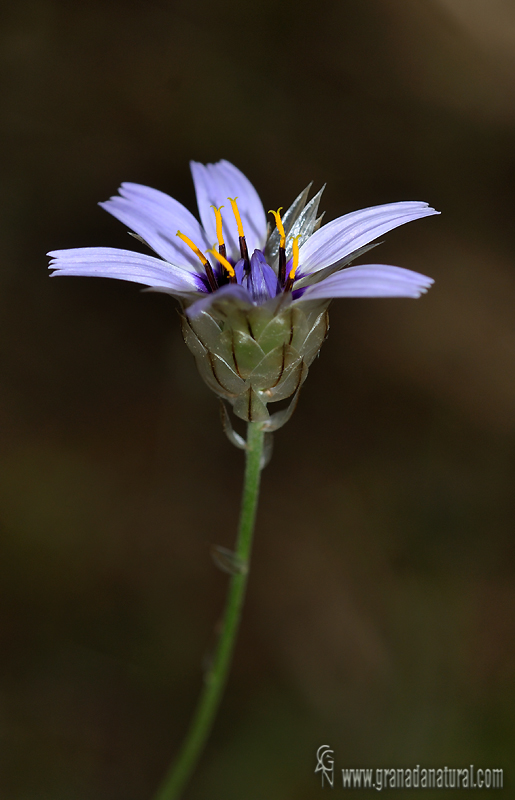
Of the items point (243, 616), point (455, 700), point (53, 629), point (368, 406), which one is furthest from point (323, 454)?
point (53, 629)

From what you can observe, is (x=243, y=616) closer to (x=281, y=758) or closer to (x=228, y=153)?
(x=281, y=758)

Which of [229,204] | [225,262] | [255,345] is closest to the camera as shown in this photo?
[255,345]

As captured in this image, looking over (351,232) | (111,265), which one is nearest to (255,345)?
(111,265)

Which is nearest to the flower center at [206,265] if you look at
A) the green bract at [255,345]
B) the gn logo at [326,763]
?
the green bract at [255,345]

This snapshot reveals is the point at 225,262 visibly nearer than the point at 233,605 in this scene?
Yes

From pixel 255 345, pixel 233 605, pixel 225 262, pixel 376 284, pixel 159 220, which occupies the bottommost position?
A: pixel 233 605

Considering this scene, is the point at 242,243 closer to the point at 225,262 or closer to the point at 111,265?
the point at 225,262

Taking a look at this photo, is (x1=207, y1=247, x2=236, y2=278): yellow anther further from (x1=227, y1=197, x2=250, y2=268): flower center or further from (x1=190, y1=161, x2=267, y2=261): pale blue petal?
(x1=190, y1=161, x2=267, y2=261): pale blue petal
